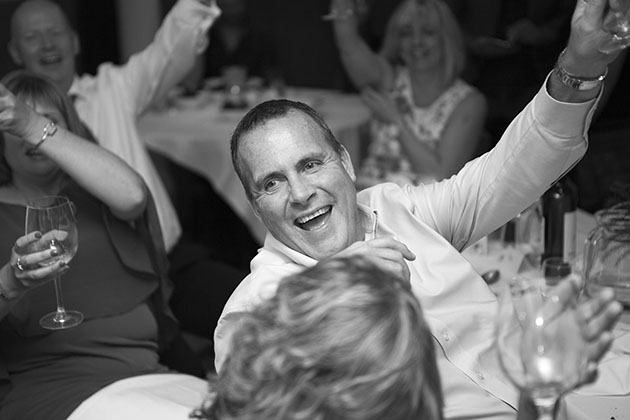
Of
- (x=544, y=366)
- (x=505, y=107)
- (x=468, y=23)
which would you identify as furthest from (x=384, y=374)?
(x=468, y=23)

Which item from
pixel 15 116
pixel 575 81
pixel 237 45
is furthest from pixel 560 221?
pixel 237 45

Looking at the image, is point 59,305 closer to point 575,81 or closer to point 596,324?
point 575,81

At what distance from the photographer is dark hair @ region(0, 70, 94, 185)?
2590 millimetres

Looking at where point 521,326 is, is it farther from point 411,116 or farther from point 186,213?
point 186,213

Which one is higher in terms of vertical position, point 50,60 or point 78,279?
point 50,60

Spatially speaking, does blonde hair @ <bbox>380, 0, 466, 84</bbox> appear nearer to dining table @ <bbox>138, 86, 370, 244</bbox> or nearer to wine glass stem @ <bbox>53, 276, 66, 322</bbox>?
dining table @ <bbox>138, 86, 370, 244</bbox>

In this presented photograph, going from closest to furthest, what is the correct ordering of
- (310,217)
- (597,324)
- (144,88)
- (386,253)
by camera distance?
(597,324) → (386,253) → (310,217) → (144,88)

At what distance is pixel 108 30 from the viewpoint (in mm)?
7066

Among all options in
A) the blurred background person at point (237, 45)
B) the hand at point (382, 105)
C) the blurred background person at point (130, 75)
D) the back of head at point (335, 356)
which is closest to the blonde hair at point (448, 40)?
the hand at point (382, 105)

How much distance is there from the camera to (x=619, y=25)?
1692mm

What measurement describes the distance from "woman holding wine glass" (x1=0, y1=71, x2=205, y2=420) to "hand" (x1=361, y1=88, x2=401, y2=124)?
1729mm

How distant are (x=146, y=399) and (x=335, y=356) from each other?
1.18 m

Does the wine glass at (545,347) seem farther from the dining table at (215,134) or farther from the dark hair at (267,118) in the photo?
Result: the dining table at (215,134)

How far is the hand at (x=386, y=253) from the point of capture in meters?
1.68
